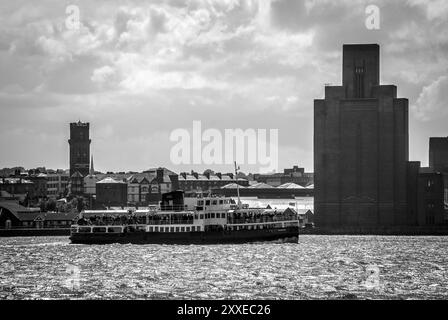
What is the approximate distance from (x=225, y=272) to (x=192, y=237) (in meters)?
41.5

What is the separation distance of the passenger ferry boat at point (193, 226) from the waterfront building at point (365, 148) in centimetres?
4080

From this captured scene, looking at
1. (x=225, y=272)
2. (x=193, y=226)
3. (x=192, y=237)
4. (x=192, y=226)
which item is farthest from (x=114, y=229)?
(x=225, y=272)

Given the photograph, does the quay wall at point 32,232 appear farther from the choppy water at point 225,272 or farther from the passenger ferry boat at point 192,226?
the choppy water at point 225,272

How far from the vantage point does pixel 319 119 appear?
17175 centimetres

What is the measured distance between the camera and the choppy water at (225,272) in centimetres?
6850

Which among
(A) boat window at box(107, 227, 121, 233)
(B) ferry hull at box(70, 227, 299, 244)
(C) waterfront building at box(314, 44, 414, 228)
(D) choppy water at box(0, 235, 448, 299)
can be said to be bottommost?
(D) choppy water at box(0, 235, 448, 299)

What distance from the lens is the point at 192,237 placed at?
409ft

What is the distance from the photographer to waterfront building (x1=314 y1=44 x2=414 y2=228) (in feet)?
555

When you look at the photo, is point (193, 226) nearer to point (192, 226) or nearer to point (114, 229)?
point (192, 226)

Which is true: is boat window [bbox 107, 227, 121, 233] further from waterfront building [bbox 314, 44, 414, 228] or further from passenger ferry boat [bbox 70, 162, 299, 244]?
waterfront building [bbox 314, 44, 414, 228]

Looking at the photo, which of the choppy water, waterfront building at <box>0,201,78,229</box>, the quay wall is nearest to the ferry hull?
the choppy water
